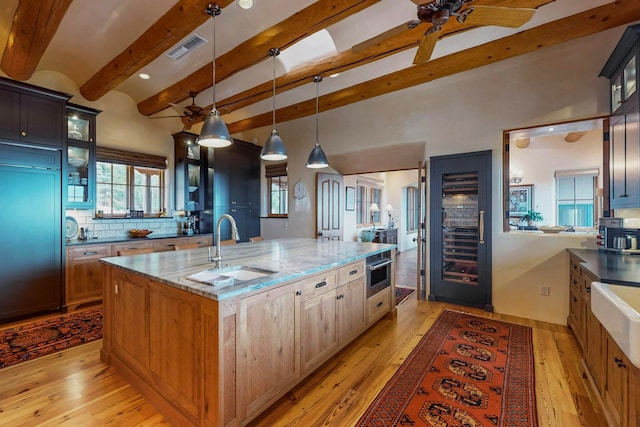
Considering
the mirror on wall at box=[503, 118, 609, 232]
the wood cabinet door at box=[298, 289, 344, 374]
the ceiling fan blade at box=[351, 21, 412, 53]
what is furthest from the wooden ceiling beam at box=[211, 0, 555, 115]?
the mirror on wall at box=[503, 118, 609, 232]

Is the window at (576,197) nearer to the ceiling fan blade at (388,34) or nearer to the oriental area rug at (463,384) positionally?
the oriental area rug at (463,384)

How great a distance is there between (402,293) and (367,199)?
4.39m

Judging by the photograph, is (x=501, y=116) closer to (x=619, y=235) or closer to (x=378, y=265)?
(x=619, y=235)

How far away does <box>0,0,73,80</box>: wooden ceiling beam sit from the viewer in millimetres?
2384

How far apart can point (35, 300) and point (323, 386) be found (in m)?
3.64

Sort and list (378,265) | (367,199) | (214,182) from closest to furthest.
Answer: (378,265) → (214,182) → (367,199)

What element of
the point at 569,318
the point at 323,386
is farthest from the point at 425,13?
the point at 569,318

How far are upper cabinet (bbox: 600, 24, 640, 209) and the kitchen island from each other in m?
2.43

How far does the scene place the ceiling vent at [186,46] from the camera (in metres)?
3.16

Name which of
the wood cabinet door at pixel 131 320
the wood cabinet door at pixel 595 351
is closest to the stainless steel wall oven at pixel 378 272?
the wood cabinet door at pixel 595 351

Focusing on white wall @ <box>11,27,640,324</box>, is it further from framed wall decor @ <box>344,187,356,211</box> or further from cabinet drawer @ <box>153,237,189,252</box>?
framed wall decor @ <box>344,187,356,211</box>

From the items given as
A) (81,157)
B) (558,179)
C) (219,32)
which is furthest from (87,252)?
(558,179)

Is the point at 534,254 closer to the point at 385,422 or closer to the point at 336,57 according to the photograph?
the point at 385,422

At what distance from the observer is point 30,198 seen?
3.34m
